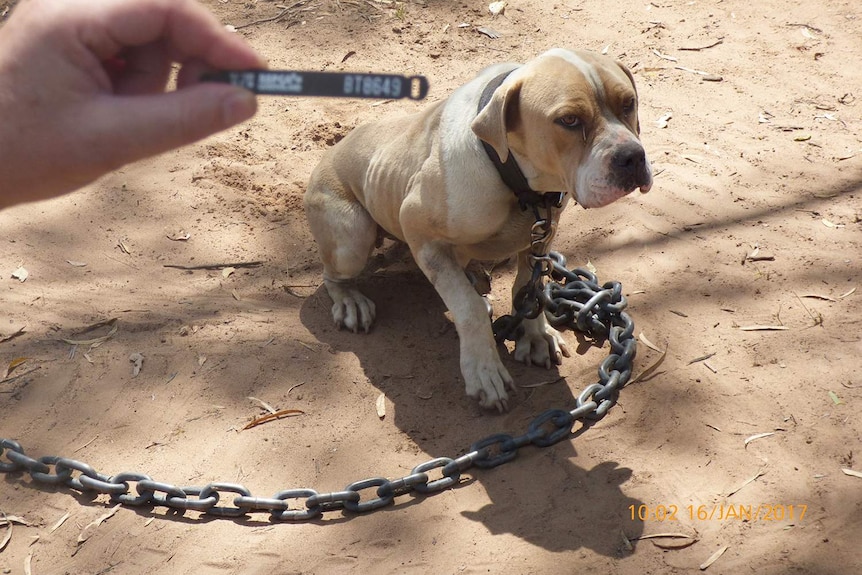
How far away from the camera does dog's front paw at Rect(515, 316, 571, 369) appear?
14.3 feet

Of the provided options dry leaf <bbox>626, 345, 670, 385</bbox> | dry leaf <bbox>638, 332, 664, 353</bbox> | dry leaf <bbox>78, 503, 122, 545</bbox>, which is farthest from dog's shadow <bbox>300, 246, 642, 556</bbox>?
dry leaf <bbox>78, 503, 122, 545</bbox>

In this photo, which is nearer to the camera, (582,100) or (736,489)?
(736,489)

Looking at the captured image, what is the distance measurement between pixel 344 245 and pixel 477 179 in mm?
1244

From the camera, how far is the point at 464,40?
23.9 feet

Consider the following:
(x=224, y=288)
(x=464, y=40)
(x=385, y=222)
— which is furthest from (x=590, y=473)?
(x=464, y=40)

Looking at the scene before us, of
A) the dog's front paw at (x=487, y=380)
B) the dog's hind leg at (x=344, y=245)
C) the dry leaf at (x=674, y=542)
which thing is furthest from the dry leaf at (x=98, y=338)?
the dry leaf at (x=674, y=542)

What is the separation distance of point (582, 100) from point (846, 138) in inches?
116

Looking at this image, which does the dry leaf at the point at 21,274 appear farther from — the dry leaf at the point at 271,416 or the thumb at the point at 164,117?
the thumb at the point at 164,117

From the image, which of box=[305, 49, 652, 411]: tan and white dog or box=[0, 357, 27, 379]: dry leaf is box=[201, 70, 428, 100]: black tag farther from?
box=[0, 357, 27, 379]: dry leaf

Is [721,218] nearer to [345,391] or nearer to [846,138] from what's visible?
[846,138]

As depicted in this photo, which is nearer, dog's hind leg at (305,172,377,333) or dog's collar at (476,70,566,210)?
dog's collar at (476,70,566,210)

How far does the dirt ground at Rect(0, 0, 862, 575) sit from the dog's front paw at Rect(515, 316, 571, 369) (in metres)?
0.07

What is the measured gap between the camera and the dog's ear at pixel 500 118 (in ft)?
12.1
